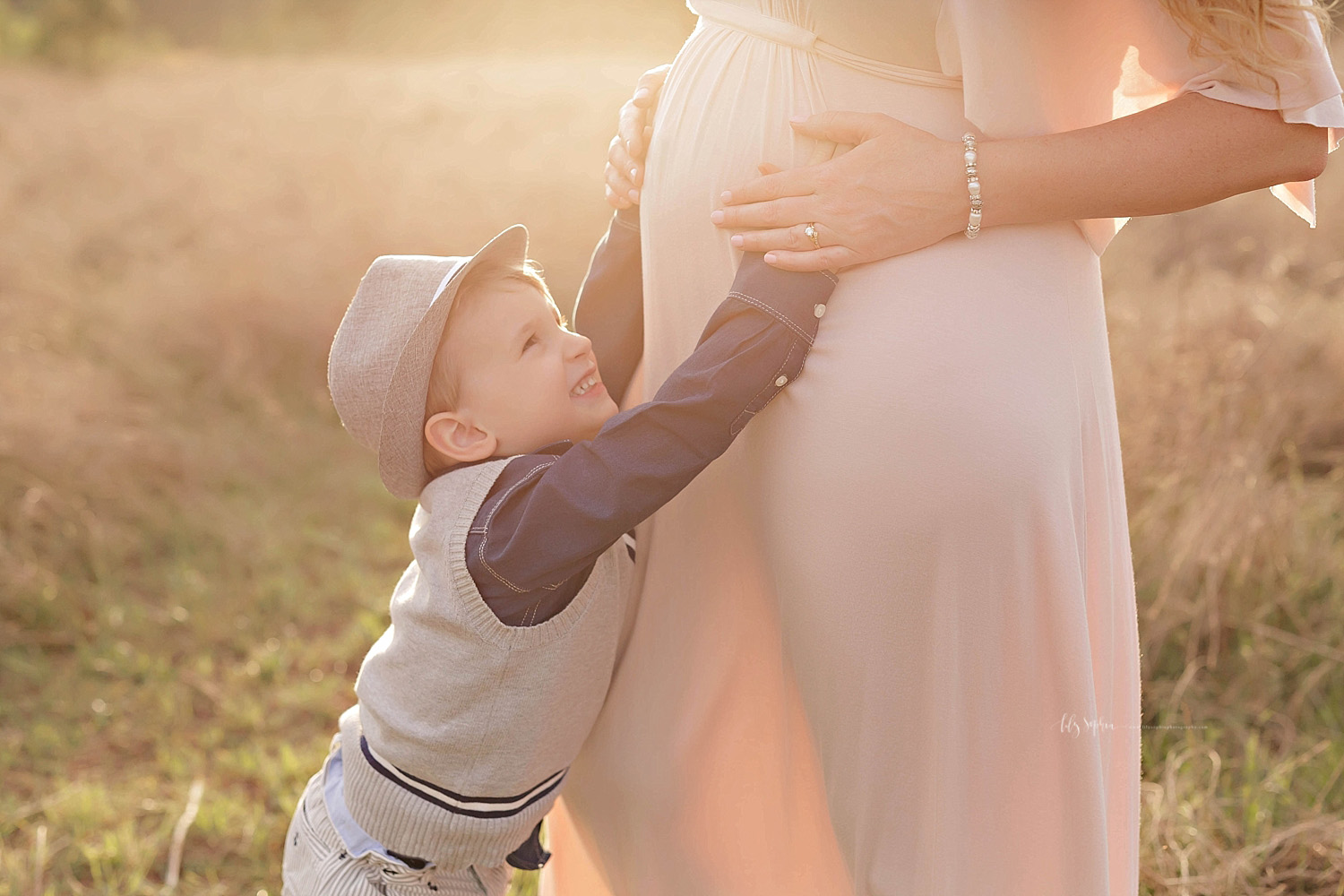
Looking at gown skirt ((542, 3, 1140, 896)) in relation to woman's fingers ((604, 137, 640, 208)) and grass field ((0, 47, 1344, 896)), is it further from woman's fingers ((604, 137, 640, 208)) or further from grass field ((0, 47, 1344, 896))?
grass field ((0, 47, 1344, 896))

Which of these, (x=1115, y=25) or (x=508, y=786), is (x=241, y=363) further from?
(x=1115, y=25)

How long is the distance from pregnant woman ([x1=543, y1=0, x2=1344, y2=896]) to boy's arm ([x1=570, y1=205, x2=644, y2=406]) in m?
0.24

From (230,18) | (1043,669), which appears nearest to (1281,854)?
(1043,669)

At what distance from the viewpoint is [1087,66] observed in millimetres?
1382

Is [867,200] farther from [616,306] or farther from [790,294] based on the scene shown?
[616,306]

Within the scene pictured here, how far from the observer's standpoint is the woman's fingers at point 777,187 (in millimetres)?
1292

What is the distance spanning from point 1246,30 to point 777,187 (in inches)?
22.4

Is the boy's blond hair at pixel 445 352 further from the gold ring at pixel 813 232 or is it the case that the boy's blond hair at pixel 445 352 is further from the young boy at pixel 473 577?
the gold ring at pixel 813 232

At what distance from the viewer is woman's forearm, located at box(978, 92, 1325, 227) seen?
1.24 m

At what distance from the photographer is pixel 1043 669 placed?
4.22 feet

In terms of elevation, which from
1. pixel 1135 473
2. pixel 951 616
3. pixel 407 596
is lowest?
pixel 1135 473

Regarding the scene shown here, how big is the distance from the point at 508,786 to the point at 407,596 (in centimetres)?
32

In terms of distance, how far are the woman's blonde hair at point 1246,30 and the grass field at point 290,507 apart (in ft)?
5.79

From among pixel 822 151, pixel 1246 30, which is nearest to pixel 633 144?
pixel 822 151
